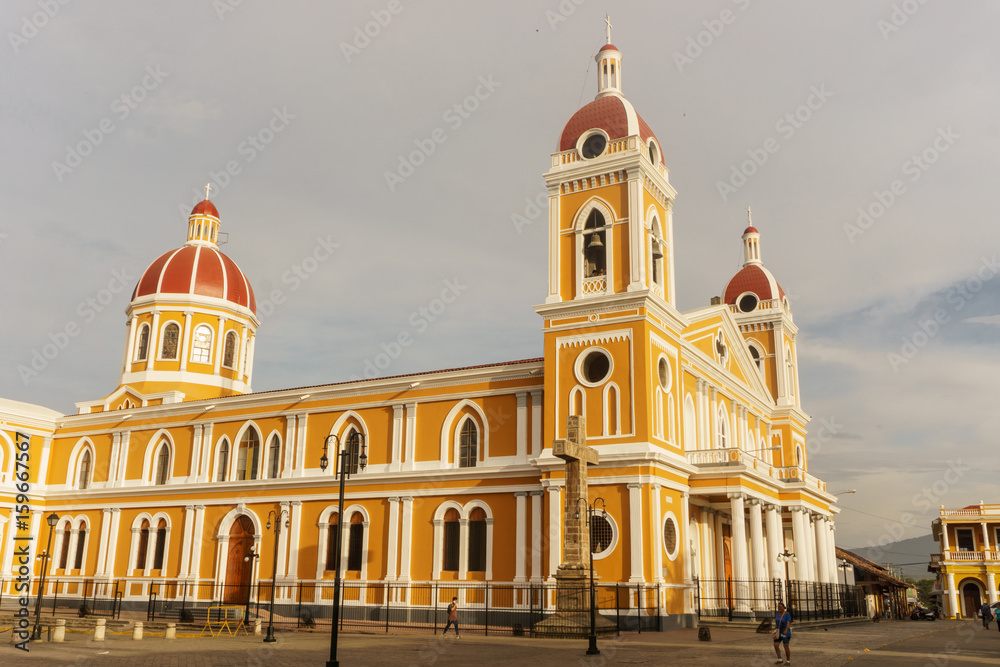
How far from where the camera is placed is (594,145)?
1231 inches

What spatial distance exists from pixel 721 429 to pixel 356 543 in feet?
52.5

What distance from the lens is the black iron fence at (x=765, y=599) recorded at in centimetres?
3014

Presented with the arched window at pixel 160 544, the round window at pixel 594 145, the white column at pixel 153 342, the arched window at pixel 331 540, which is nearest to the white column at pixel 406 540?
the arched window at pixel 331 540

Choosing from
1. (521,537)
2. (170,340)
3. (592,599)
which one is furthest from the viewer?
(170,340)

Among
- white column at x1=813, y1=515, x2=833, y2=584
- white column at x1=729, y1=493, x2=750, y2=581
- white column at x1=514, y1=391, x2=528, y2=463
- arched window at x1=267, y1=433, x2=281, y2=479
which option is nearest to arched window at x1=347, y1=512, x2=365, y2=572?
arched window at x1=267, y1=433, x2=281, y2=479

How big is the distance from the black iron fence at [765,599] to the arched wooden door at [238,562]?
1890cm

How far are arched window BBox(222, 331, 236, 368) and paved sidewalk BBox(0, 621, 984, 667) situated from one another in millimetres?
21730

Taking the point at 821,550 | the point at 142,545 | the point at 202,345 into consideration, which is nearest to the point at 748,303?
the point at 821,550

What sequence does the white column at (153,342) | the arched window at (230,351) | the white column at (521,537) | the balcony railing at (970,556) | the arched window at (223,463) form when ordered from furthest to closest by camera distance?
the balcony railing at (970,556), the arched window at (230,351), the white column at (153,342), the arched window at (223,463), the white column at (521,537)

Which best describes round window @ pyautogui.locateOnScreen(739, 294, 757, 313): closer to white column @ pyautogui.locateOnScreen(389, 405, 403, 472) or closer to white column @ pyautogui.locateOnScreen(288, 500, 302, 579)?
white column @ pyautogui.locateOnScreen(389, 405, 403, 472)

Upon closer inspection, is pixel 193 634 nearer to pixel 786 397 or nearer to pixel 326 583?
pixel 326 583

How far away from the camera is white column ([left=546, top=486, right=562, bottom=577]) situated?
90.8 feet

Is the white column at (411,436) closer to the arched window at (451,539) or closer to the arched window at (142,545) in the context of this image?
the arched window at (451,539)

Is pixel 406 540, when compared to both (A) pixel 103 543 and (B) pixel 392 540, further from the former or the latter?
(A) pixel 103 543
